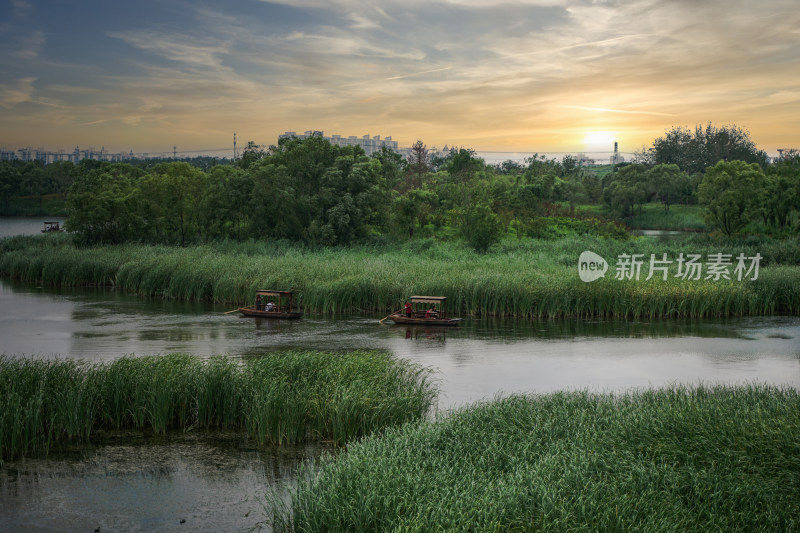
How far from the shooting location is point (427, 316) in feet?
82.2

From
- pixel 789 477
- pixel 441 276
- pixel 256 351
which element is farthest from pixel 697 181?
pixel 789 477

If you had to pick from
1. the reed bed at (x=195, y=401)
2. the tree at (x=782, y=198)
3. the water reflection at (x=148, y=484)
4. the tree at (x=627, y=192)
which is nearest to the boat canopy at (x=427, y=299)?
the reed bed at (x=195, y=401)

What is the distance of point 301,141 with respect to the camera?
4653 centimetres

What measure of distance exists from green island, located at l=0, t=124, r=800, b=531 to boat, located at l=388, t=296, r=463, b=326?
1.63 meters

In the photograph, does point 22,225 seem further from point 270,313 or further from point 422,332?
point 422,332

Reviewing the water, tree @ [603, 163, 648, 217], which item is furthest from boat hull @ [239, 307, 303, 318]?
tree @ [603, 163, 648, 217]

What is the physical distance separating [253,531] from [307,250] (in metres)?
31.6

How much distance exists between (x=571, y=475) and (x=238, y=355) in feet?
43.0

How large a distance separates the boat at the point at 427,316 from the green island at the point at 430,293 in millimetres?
1630

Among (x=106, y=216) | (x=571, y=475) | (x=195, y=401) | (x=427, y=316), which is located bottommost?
(x=195, y=401)

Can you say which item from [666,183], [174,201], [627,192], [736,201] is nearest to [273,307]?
[174,201]

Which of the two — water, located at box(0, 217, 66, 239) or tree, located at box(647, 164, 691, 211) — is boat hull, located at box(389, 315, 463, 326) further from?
tree, located at box(647, 164, 691, 211)

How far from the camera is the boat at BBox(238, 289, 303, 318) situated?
86.1 ft

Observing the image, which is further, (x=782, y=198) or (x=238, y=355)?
(x=782, y=198)
